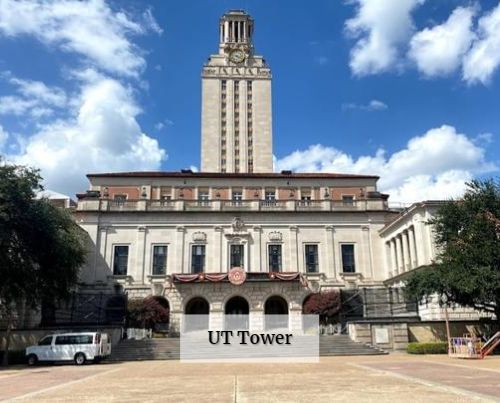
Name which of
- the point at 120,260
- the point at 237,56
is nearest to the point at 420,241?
the point at 120,260

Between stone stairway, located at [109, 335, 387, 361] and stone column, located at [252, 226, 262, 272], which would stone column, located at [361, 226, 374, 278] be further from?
stone stairway, located at [109, 335, 387, 361]

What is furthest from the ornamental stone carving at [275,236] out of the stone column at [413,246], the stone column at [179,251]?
the stone column at [413,246]

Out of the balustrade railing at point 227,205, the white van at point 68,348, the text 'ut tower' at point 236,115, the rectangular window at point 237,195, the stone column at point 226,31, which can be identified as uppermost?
the stone column at point 226,31

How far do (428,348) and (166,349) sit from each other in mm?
16519

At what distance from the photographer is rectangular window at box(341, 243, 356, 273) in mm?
46750

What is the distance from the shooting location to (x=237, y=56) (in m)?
92.1

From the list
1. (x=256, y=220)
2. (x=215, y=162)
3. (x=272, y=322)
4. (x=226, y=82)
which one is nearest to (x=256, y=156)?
(x=215, y=162)

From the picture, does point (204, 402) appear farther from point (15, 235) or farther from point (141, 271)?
point (141, 271)

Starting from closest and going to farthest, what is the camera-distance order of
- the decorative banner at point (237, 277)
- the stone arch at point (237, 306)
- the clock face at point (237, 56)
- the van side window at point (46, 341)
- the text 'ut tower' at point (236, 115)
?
the van side window at point (46, 341) → the decorative banner at point (237, 277) → the stone arch at point (237, 306) → the text 'ut tower' at point (236, 115) → the clock face at point (237, 56)

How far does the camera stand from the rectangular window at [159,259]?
45.8 metres

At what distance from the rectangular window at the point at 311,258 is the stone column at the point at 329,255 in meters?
0.58

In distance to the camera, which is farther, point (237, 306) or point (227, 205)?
point (227, 205)

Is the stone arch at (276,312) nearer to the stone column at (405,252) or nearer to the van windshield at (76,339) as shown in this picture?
the stone column at (405,252)

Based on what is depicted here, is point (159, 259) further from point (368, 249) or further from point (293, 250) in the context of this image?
point (368, 249)
